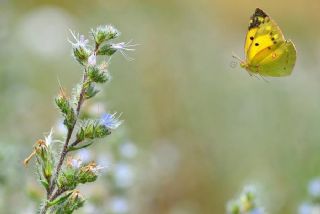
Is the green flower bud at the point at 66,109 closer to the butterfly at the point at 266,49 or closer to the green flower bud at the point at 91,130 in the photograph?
the green flower bud at the point at 91,130

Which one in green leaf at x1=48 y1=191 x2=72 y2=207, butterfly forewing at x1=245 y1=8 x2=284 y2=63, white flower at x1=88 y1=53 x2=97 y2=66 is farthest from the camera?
butterfly forewing at x1=245 y1=8 x2=284 y2=63

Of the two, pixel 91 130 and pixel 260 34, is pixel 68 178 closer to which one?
pixel 91 130

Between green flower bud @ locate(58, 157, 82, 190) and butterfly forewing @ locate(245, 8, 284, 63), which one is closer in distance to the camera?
green flower bud @ locate(58, 157, 82, 190)

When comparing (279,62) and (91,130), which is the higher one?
(279,62)

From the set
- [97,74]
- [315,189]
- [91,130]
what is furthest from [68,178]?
[315,189]

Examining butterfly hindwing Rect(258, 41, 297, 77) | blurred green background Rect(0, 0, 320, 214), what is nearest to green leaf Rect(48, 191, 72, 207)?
butterfly hindwing Rect(258, 41, 297, 77)

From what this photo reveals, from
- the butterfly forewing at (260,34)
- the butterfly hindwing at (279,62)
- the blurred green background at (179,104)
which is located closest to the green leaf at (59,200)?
the butterfly forewing at (260,34)

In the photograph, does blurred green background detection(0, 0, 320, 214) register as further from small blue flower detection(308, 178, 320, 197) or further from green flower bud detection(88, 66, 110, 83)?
green flower bud detection(88, 66, 110, 83)
